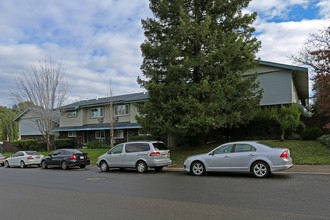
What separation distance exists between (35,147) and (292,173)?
30327 millimetres

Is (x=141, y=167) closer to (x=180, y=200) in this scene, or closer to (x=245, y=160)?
(x=245, y=160)

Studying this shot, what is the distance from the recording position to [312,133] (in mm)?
18609

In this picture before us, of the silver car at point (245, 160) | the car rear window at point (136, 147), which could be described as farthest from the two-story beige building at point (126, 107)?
the silver car at point (245, 160)

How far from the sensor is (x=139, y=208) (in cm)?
654

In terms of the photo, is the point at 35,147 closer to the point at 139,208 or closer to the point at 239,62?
the point at 239,62

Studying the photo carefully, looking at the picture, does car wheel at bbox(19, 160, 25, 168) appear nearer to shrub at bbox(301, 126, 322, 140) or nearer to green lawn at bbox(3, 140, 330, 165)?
green lawn at bbox(3, 140, 330, 165)

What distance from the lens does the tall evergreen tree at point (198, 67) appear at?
52.7 ft

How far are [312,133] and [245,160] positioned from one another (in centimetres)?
1043

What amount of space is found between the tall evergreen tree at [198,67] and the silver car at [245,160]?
3843 millimetres

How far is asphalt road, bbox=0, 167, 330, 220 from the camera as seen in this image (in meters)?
5.95

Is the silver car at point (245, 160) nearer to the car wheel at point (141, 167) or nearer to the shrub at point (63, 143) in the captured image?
the car wheel at point (141, 167)

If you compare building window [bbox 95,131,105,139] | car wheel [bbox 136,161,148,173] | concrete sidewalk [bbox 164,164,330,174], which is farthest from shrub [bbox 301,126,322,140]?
building window [bbox 95,131,105,139]

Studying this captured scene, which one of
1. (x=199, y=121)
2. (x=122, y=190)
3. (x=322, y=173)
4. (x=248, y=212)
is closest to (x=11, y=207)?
(x=122, y=190)

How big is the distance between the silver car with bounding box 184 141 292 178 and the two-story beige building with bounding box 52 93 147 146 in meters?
15.7
